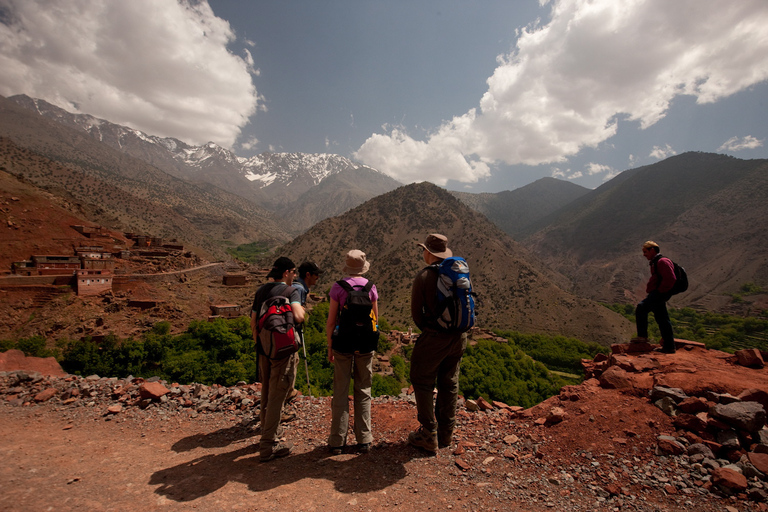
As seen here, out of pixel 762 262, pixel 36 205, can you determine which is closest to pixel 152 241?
pixel 36 205

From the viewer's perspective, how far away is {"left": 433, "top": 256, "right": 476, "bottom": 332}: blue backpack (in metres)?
3.64

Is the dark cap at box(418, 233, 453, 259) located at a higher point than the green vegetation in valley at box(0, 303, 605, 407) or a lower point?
higher

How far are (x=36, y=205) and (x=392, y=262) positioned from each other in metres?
71.2

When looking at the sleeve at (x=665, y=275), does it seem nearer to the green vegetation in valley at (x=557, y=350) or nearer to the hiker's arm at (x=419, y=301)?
the hiker's arm at (x=419, y=301)

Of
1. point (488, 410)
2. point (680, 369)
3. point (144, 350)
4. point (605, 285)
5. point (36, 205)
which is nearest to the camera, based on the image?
point (680, 369)

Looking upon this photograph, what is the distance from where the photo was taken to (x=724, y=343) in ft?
201

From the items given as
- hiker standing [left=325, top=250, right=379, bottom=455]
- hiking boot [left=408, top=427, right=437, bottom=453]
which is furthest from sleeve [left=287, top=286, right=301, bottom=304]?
hiking boot [left=408, top=427, right=437, bottom=453]

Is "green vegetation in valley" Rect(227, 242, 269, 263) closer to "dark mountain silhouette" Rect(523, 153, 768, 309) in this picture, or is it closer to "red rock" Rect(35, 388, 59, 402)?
"red rock" Rect(35, 388, 59, 402)

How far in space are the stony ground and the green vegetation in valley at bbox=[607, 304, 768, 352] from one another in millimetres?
81196

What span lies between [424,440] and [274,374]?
6.64 feet

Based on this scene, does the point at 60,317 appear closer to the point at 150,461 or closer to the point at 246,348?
the point at 246,348

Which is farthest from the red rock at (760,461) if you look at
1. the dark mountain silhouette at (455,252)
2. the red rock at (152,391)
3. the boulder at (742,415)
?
the dark mountain silhouette at (455,252)

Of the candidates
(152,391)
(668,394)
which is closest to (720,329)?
(668,394)

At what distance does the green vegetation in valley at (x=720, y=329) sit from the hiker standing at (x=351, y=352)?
82.9 meters
